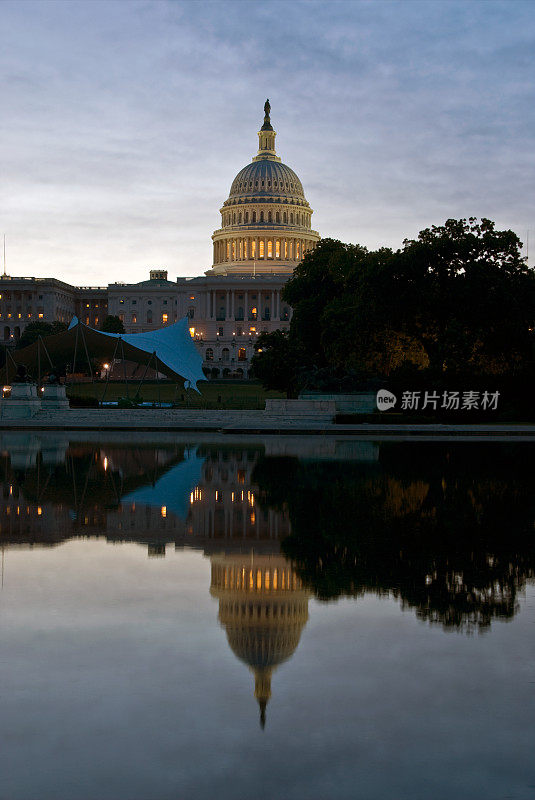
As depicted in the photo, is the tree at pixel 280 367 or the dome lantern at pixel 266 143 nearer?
the tree at pixel 280 367

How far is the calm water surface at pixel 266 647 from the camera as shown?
6.06 metres

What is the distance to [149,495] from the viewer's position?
18797 mm


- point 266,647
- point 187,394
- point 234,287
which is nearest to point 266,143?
point 234,287

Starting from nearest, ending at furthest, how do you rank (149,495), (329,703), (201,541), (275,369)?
(329,703) < (201,541) < (149,495) < (275,369)

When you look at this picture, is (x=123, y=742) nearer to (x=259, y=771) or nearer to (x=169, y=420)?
(x=259, y=771)

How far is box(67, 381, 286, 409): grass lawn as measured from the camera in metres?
54.6

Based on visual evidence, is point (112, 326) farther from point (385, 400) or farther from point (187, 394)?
point (385, 400)

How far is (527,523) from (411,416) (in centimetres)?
3323

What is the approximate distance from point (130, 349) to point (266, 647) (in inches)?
2013

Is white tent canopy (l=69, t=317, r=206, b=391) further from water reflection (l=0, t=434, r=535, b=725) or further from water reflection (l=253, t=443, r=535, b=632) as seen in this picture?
water reflection (l=253, t=443, r=535, b=632)

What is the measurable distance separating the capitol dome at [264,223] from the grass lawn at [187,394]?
78.0 m

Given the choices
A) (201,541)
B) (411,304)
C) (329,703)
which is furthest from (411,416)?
(329,703)

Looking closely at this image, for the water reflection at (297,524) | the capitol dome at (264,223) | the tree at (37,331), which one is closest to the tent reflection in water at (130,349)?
the water reflection at (297,524)

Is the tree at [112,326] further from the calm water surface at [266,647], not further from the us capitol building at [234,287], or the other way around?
the calm water surface at [266,647]
